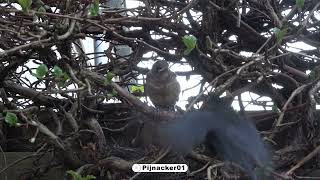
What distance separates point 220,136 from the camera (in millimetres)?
1691

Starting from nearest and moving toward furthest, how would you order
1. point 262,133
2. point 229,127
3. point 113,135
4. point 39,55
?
point 229,127 → point 262,133 → point 39,55 → point 113,135

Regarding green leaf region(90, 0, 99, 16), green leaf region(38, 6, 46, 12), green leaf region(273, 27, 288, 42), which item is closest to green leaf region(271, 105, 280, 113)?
green leaf region(273, 27, 288, 42)

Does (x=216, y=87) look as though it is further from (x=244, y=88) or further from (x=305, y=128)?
(x=305, y=128)

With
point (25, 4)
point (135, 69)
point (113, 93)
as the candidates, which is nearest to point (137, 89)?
point (135, 69)

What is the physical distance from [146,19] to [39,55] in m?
0.42

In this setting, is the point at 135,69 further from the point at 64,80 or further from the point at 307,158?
the point at 307,158

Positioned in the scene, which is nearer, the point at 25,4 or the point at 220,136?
the point at 25,4

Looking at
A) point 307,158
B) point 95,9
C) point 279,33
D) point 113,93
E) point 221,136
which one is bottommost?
point 307,158

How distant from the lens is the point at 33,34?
1.76m

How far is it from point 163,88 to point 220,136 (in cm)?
65

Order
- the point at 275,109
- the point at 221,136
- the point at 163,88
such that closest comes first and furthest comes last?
the point at 221,136 → the point at 275,109 → the point at 163,88

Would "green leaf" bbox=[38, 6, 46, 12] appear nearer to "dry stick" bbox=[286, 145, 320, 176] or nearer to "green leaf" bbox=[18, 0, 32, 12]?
"green leaf" bbox=[18, 0, 32, 12]

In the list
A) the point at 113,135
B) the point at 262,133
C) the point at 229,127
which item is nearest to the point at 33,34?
the point at 113,135

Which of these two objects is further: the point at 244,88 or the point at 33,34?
the point at 244,88
